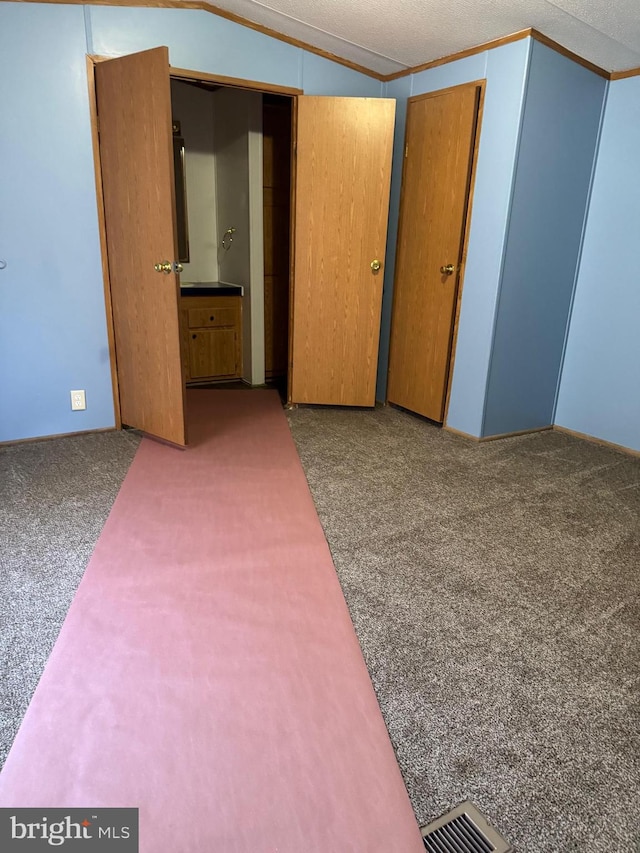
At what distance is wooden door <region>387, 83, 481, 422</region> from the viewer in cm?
341

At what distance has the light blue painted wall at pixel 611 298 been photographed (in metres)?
3.37

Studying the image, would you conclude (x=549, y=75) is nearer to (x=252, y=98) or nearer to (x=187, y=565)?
(x=252, y=98)

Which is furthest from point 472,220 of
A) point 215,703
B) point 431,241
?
point 215,703

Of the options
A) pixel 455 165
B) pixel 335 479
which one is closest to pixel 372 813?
pixel 335 479

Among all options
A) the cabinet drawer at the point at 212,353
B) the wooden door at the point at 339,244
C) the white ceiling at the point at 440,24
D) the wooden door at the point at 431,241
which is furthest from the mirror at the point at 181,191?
the wooden door at the point at 431,241

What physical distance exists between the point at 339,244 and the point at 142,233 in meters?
1.33

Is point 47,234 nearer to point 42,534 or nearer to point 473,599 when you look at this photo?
point 42,534

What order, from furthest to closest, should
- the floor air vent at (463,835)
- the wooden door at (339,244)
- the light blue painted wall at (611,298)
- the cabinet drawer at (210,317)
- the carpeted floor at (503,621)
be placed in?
the cabinet drawer at (210,317) → the wooden door at (339,244) → the light blue painted wall at (611,298) → the carpeted floor at (503,621) → the floor air vent at (463,835)

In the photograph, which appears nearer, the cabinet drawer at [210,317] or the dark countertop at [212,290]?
the dark countertop at [212,290]

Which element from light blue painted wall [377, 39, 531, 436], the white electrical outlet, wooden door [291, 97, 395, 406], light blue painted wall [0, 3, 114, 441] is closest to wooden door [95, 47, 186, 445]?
light blue painted wall [0, 3, 114, 441]

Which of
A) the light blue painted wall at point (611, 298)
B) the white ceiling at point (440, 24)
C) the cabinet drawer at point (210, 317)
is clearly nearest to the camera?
the white ceiling at point (440, 24)

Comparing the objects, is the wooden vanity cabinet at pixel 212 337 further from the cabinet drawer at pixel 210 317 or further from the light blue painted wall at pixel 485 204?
the light blue painted wall at pixel 485 204

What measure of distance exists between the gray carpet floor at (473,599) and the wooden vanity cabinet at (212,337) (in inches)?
53.9

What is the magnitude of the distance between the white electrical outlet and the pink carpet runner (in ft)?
3.82
